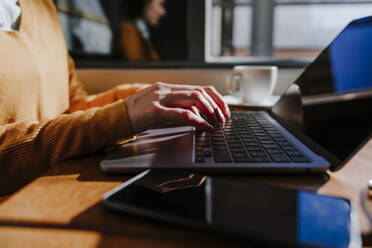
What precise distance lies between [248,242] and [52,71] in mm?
786

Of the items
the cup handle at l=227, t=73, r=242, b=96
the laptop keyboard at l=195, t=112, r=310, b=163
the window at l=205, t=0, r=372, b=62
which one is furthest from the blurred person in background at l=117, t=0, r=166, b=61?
the laptop keyboard at l=195, t=112, r=310, b=163

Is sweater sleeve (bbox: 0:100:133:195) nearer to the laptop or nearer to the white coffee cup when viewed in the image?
the laptop

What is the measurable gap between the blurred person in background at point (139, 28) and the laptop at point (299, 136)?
43.8 inches

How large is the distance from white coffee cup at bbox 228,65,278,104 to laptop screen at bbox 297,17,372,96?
0.19 meters

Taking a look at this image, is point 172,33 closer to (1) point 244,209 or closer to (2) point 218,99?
(2) point 218,99

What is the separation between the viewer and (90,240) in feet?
0.73

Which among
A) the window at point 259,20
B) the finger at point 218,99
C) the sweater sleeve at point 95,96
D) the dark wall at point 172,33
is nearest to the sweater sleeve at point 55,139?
the finger at point 218,99

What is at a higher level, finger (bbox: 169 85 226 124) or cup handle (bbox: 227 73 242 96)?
cup handle (bbox: 227 73 242 96)

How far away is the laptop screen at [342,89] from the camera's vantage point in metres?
0.36

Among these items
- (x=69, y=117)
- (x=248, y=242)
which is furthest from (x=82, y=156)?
(x=248, y=242)

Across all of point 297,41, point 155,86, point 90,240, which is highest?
point 297,41

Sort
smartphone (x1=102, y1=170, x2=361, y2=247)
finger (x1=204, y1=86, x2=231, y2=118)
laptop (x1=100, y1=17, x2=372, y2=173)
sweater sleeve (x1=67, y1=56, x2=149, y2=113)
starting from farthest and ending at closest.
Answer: sweater sleeve (x1=67, y1=56, x2=149, y2=113)
finger (x1=204, y1=86, x2=231, y2=118)
laptop (x1=100, y1=17, x2=372, y2=173)
smartphone (x1=102, y1=170, x2=361, y2=247)

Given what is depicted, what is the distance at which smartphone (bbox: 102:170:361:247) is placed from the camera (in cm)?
21

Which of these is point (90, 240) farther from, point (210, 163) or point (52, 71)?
point (52, 71)
